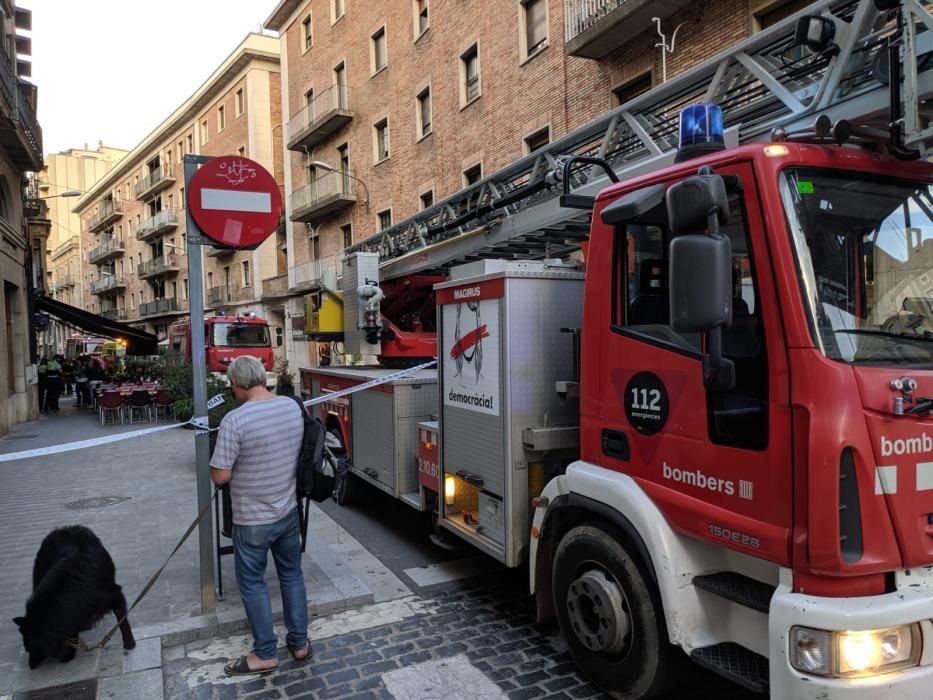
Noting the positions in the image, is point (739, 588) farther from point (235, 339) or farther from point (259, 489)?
point (235, 339)

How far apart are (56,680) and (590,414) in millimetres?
3274

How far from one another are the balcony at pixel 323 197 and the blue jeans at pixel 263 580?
75.8 ft

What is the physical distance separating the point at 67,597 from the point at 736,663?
3.51 metres

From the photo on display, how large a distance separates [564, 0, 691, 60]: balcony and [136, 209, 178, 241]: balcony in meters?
41.3

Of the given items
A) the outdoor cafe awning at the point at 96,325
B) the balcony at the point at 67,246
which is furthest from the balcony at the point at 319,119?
the balcony at the point at 67,246

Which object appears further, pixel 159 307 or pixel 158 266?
pixel 159 307

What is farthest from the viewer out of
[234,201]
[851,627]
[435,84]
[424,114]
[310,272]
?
[310,272]

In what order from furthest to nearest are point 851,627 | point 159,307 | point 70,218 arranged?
point 70,218, point 159,307, point 851,627

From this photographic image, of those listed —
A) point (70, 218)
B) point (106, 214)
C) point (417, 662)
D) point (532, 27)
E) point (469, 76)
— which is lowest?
point (417, 662)

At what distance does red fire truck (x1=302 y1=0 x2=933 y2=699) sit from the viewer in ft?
7.95

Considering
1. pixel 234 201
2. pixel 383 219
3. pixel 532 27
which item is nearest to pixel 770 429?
pixel 234 201

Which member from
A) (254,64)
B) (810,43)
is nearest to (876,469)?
(810,43)

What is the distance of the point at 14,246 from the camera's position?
17188mm

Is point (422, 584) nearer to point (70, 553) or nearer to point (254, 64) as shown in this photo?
point (70, 553)
